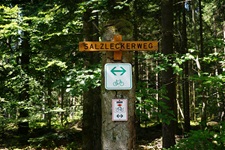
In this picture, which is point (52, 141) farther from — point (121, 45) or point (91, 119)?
point (121, 45)

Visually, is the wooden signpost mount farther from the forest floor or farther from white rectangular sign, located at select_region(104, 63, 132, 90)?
the forest floor

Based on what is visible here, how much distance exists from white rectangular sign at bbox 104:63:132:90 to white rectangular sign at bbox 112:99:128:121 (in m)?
0.18

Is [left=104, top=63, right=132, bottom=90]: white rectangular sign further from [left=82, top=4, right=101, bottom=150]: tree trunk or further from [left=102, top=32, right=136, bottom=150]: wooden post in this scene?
[left=82, top=4, right=101, bottom=150]: tree trunk

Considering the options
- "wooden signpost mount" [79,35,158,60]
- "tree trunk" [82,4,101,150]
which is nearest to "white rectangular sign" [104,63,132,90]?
"wooden signpost mount" [79,35,158,60]

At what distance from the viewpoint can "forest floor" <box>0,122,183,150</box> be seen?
12.2 metres

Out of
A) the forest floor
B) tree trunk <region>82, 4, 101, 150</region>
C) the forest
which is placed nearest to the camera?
the forest

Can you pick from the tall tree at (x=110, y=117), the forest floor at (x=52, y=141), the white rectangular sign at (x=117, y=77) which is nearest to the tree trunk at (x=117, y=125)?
the tall tree at (x=110, y=117)

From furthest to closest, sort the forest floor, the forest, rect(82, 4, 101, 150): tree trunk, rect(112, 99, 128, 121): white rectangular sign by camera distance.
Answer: the forest floor < rect(82, 4, 101, 150): tree trunk < the forest < rect(112, 99, 128, 121): white rectangular sign

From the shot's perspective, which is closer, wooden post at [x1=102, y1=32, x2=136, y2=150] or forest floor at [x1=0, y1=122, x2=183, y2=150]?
wooden post at [x1=102, y1=32, x2=136, y2=150]

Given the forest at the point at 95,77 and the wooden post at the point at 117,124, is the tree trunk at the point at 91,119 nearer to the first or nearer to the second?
the forest at the point at 95,77

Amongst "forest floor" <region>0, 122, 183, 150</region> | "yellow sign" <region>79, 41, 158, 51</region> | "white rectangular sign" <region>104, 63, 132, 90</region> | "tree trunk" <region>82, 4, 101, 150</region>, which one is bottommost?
"forest floor" <region>0, 122, 183, 150</region>

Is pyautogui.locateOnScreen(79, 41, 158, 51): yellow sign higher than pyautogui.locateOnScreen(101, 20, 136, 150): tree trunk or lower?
higher

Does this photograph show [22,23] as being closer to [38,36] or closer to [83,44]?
[38,36]

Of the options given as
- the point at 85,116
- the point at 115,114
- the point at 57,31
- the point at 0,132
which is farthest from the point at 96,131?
the point at 0,132
